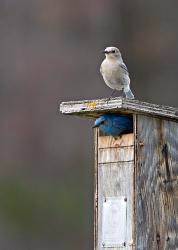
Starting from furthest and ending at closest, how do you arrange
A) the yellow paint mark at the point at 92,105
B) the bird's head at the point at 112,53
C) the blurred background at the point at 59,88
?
1. the blurred background at the point at 59,88
2. the bird's head at the point at 112,53
3. the yellow paint mark at the point at 92,105

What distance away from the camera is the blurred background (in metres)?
20.2

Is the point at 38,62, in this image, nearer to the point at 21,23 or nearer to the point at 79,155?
the point at 21,23

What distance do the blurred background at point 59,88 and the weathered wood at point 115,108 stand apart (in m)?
10.4

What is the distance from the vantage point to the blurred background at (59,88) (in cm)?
2022

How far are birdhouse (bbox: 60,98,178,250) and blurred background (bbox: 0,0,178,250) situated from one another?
1041cm

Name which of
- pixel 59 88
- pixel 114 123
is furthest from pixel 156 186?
pixel 59 88

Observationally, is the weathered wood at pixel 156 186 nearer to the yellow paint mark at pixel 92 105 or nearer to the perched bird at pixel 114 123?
the perched bird at pixel 114 123

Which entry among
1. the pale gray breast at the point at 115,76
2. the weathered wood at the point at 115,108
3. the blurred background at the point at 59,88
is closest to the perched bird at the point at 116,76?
the pale gray breast at the point at 115,76

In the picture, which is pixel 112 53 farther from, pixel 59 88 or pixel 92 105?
pixel 59 88

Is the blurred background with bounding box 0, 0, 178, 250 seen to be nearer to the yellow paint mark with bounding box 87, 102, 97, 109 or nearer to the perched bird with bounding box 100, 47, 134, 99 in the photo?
the perched bird with bounding box 100, 47, 134, 99

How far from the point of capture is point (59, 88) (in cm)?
2198

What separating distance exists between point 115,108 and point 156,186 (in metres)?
0.46

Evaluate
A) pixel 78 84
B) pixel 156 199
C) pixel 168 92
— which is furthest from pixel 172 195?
pixel 78 84

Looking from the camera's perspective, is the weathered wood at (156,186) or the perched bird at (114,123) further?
the perched bird at (114,123)
